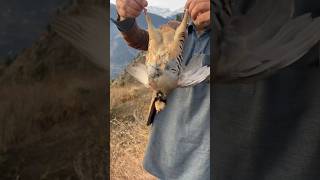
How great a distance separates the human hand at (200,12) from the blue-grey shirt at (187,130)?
0.02m

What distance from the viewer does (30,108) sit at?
678mm

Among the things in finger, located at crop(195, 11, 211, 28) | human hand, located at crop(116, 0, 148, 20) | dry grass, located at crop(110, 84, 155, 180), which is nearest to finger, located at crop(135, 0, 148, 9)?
human hand, located at crop(116, 0, 148, 20)

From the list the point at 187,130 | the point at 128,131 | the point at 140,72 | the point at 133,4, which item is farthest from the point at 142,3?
the point at 128,131

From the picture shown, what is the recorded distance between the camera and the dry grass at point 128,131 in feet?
6.16

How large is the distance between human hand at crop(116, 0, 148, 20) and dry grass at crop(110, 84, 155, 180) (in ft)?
2.86

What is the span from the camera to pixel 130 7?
73 cm

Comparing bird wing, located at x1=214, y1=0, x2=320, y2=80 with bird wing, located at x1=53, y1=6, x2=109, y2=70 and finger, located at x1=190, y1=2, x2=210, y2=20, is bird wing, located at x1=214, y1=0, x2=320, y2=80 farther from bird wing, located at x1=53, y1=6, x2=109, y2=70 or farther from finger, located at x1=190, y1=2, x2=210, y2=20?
bird wing, located at x1=53, y1=6, x2=109, y2=70

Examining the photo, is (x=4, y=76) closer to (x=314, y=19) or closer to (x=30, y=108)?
(x=30, y=108)

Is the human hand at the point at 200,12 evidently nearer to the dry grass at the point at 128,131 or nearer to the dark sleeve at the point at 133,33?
the dark sleeve at the point at 133,33

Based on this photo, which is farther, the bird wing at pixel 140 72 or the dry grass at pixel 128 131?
the dry grass at pixel 128 131

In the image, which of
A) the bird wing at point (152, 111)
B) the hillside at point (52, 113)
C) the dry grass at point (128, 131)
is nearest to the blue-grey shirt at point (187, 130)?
the bird wing at point (152, 111)

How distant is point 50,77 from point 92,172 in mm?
175

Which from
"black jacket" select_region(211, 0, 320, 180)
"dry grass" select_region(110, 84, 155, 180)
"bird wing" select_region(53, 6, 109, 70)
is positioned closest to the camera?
"black jacket" select_region(211, 0, 320, 180)

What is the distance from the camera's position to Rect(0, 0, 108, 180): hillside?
66cm
